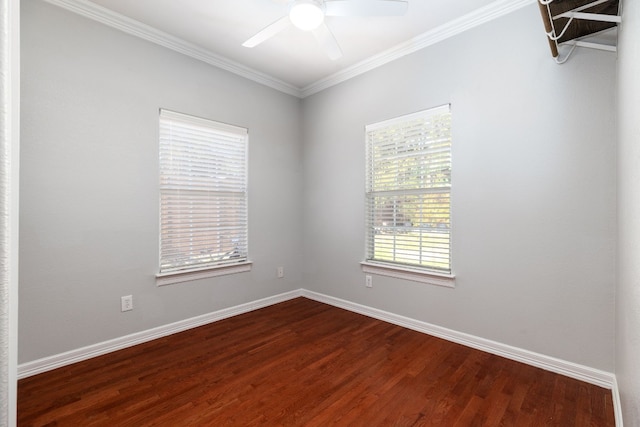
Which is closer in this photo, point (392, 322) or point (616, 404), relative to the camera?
point (616, 404)

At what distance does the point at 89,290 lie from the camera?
2402mm

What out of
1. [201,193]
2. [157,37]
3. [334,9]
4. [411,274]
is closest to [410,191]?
[411,274]

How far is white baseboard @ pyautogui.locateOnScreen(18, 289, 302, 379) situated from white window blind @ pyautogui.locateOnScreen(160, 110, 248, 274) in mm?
520

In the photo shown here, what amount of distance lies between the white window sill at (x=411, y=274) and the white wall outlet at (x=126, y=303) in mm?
2237

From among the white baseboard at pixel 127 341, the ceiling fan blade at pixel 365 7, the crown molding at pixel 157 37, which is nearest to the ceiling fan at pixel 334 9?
the ceiling fan blade at pixel 365 7

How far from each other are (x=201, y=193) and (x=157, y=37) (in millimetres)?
1459

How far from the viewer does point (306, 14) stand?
2010 millimetres

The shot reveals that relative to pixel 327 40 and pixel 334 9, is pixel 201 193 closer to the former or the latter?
pixel 327 40

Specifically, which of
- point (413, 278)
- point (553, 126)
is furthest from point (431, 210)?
point (553, 126)

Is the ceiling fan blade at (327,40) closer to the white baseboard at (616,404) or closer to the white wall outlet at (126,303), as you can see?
the white wall outlet at (126,303)

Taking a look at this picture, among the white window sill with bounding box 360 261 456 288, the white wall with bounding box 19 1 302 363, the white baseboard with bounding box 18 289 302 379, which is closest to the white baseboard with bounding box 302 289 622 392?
the white window sill with bounding box 360 261 456 288

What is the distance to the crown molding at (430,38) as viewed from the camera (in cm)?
237

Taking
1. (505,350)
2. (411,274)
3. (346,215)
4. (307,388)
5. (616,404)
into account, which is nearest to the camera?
(616,404)

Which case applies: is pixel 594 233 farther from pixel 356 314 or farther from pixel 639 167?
pixel 356 314
